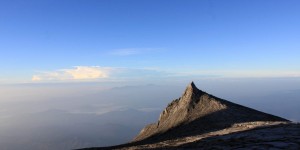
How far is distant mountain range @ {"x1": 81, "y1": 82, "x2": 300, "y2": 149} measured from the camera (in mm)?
19219

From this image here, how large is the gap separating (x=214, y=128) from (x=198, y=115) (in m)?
14.9

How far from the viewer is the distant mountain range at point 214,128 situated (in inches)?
757

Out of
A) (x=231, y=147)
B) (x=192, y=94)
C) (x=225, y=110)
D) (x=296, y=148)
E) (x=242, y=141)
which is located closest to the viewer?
(x=296, y=148)

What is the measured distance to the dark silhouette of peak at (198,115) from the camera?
144ft

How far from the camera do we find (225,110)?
51.9 m

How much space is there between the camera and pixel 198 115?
5416 centimetres

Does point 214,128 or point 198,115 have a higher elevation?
point 198,115

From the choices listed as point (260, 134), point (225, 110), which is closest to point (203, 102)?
point (225, 110)

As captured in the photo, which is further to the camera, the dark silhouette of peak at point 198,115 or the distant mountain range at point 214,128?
the dark silhouette of peak at point 198,115

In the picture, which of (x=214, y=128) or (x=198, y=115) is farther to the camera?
(x=198, y=115)

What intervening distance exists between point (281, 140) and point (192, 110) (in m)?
40.6

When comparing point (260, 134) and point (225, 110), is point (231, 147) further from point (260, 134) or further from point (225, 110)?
point (225, 110)

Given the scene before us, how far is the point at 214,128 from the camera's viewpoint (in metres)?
39.2

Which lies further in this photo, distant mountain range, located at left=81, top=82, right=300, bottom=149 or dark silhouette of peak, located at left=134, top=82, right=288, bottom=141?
dark silhouette of peak, located at left=134, top=82, right=288, bottom=141
